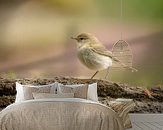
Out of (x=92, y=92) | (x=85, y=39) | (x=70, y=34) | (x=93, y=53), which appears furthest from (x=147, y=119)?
(x=70, y=34)

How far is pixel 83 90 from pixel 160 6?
2.26 m

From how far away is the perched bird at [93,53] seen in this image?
627 cm

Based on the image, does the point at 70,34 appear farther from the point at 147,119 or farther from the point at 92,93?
the point at 147,119

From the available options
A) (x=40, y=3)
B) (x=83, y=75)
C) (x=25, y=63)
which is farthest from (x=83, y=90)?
(x=40, y=3)

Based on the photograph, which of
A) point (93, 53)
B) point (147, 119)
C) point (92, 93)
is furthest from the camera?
point (147, 119)

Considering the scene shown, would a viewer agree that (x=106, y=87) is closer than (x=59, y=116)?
No

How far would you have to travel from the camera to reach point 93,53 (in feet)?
20.6

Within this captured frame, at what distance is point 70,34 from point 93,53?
56cm

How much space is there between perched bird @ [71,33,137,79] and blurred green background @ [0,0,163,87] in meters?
0.09

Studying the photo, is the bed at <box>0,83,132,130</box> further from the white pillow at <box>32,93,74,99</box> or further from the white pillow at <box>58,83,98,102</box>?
the white pillow at <box>58,83,98,102</box>

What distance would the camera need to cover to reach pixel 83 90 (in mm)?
5500

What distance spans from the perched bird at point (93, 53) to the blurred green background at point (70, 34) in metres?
0.09

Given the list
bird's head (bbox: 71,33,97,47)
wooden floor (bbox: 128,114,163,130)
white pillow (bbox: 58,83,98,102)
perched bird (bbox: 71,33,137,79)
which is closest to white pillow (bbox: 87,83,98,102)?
white pillow (bbox: 58,83,98,102)

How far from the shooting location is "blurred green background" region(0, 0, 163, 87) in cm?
624
